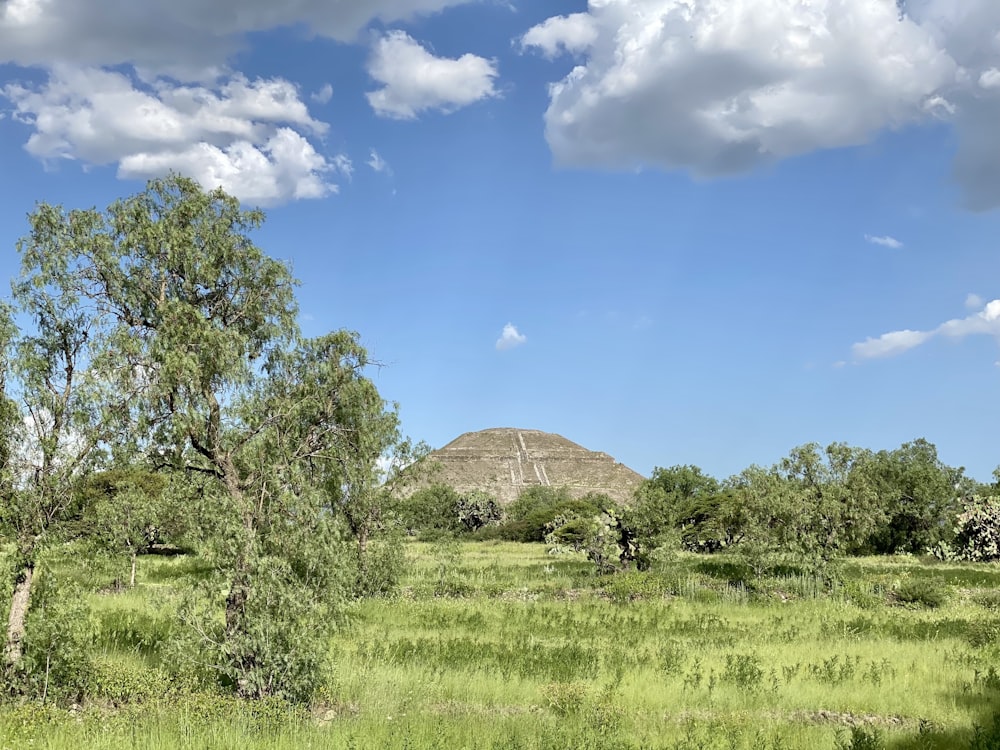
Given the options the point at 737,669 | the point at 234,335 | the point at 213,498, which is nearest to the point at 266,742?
the point at 213,498

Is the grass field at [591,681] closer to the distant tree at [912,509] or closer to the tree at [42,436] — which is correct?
the tree at [42,436]

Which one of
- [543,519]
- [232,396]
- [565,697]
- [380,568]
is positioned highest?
[232,396]

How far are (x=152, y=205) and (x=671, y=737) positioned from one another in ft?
46.9

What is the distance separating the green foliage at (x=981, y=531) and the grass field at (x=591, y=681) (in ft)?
69.7

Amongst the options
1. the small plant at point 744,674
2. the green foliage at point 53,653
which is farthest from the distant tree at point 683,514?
the green foliage at point 53,653

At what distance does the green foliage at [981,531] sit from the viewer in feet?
150

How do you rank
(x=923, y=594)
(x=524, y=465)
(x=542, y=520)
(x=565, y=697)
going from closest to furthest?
(x=565, y=697) → (x=923, y=594) → (x=542, y=520) → (x=524, y=465)

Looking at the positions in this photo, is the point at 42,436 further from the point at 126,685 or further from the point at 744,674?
the point at 744,674

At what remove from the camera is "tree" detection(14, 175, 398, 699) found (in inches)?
482

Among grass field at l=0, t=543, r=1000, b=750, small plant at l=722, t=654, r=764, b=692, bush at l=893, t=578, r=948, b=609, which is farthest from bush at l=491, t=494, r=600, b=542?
small plant at l=722, t=654, r=764, b=692

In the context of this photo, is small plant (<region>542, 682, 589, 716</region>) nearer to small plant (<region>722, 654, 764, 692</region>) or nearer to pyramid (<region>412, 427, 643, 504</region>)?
small plant (<region>722, 654, 764, 692</region>)

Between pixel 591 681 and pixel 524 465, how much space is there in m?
160

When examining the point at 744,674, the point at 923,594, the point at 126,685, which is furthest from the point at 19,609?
the point at 923,594

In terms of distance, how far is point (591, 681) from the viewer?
47.2 feet
